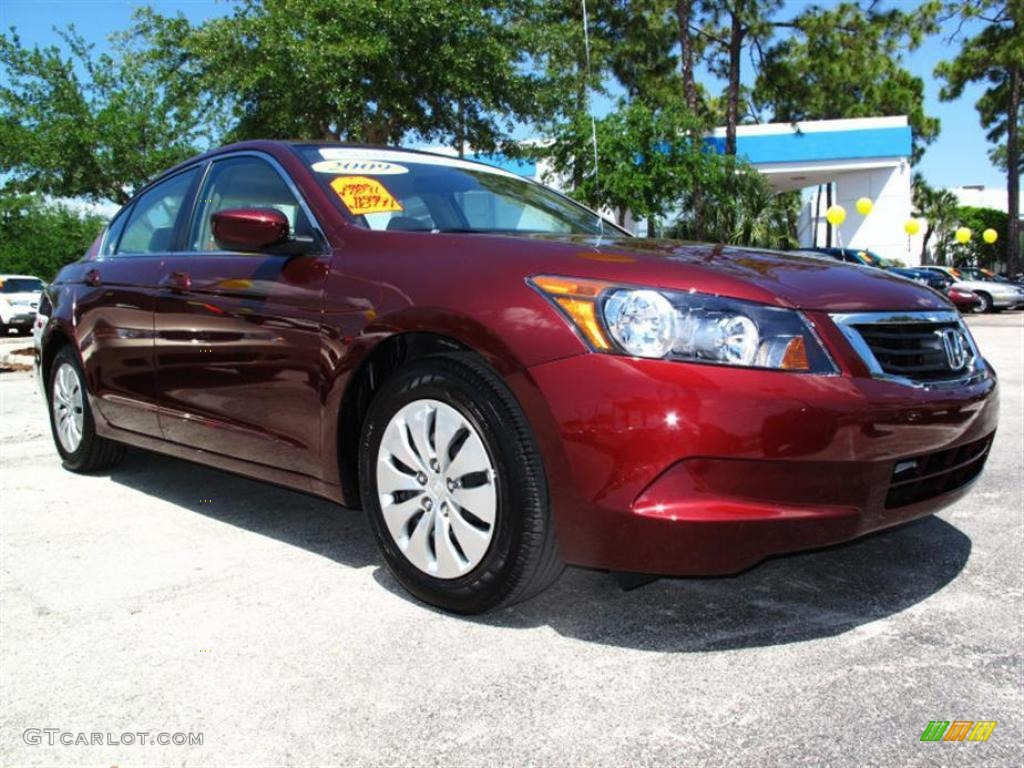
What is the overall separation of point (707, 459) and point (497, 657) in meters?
0.81

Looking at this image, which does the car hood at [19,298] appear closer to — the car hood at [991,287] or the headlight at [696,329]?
the headlight at [696,329]

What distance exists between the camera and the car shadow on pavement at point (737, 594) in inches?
105

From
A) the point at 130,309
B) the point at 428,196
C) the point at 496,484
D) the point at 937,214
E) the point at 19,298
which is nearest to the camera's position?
the point at 496,484

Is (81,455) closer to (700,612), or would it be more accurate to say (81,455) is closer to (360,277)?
(360,277)

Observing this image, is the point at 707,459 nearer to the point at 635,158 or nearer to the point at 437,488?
the point at 437,488

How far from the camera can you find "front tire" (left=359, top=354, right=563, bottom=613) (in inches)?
98.9

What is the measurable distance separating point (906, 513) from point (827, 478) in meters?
0.38

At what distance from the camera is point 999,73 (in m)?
36.6

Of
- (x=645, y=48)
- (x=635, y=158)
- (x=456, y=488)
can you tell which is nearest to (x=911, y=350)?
(x=456, y=488)

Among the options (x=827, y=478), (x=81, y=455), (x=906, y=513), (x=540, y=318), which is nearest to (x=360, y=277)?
(x=540, y=318)

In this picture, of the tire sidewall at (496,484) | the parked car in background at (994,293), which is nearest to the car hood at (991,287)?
the parked car in background at (994,293)

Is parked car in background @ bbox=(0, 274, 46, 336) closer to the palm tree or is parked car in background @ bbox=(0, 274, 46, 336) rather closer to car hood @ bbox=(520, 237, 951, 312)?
car hood @ bbox=(520, 237, 951, 312)

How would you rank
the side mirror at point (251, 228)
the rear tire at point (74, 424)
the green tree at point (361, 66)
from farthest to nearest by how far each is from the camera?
1. the green tree at point (361, 66)
2. the rear tire at point (74, 424)
3. the side mirror at point (251, 228)

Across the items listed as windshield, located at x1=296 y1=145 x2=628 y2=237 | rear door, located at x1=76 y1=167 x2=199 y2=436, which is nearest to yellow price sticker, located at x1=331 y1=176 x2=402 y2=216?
windshield, located at x1=296 y1=145 x2=628 y2=237
